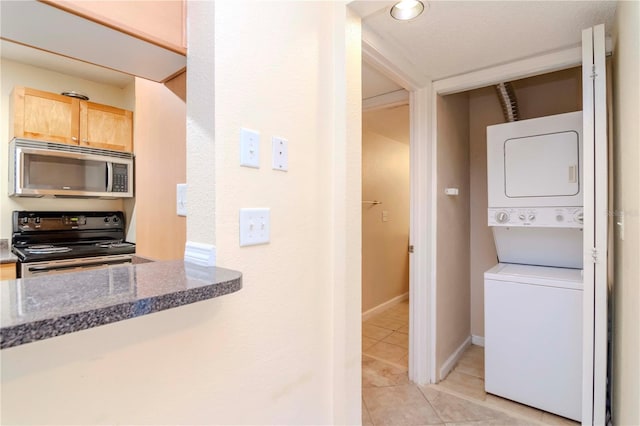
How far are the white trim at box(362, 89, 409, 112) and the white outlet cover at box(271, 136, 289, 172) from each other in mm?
1653

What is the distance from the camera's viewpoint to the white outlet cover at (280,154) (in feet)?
3.55

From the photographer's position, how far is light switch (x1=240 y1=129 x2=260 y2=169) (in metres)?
0.98

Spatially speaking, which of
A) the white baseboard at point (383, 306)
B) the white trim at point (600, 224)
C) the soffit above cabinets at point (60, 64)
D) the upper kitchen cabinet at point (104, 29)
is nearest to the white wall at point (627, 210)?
the white trim at point (600, 224)

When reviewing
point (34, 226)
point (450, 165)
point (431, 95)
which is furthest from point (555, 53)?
point (34, 226)

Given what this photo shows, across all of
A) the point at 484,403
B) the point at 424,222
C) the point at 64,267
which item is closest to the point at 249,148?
the point at 424,222

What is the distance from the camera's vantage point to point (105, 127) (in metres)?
2.90

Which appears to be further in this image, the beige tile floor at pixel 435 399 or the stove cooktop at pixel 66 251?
the stove cooktop at pixel 66 251

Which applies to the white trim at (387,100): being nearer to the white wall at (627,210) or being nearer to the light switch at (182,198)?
the white wall at (627,210)

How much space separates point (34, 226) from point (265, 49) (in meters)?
2.82

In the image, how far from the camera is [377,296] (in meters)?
3.66

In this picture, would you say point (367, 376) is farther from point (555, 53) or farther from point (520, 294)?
point (555, 53)

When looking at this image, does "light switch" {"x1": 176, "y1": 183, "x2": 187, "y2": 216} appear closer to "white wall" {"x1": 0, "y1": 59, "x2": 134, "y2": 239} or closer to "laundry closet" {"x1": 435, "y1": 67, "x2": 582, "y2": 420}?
"laundry closet" {"x1": 435, "y1": 67, "x2": 582, "y2": 420}

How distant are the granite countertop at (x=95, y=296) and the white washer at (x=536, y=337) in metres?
1.90

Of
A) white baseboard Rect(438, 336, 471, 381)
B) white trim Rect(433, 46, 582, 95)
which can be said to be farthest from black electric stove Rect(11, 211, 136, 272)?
white trim Rect(433, 46, 582, 95)
